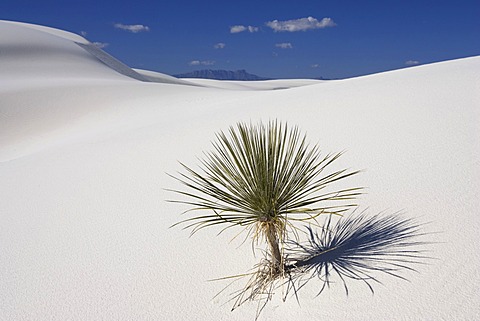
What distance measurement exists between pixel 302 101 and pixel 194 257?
19.3 ft

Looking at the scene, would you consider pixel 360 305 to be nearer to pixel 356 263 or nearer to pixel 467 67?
pixel 356 263

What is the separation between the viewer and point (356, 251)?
3.17 meters

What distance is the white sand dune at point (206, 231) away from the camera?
9.08 feet

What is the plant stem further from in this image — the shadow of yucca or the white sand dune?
the white sand dune

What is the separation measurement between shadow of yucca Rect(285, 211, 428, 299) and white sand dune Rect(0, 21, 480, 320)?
0.10 metres

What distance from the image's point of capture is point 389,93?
770 centimetres

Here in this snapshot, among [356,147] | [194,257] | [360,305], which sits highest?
[356,147]

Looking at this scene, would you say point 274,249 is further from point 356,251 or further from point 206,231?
point 206,231

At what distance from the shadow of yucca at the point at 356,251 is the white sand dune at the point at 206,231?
0.34 feet

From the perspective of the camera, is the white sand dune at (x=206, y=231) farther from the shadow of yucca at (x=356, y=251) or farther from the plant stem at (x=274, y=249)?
the plant stem at (x=274, y=249)

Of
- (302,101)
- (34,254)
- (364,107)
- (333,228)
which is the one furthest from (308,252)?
(302,101)

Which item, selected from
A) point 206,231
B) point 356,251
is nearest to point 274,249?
point 356,251

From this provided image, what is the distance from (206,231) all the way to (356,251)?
1.56 meters

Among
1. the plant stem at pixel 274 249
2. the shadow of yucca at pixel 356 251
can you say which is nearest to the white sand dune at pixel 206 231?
the shadow of yucca at pixel 356 251
